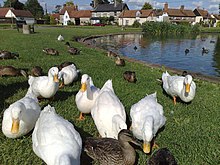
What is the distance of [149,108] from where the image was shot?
4.81 metres

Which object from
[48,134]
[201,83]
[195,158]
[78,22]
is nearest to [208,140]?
[195,158]

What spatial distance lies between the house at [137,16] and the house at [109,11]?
3158 millimetres

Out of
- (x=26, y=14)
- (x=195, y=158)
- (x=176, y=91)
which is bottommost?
(x=195, y=158)

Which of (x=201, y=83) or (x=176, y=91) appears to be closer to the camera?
(x=176, y=91)

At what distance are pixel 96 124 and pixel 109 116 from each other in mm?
350

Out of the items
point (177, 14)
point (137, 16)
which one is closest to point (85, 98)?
point (137, 16)

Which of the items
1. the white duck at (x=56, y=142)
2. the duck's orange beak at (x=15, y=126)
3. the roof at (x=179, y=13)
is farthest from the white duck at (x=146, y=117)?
the roof at (x=179, y=13)

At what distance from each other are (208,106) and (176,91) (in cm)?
101

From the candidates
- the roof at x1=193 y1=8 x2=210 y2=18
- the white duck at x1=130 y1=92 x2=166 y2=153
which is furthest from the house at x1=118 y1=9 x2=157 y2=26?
the white duck at x1=130 y1=92 x2=166 y2=153

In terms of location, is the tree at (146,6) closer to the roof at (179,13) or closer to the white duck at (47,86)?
the roof at (179,13)

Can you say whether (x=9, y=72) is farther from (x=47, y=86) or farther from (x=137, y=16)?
(x=137, y=16)

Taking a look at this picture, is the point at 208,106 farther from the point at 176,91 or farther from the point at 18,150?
the point at 18,150

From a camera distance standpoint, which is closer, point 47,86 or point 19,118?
point 19,118

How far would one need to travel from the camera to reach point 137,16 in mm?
86250
